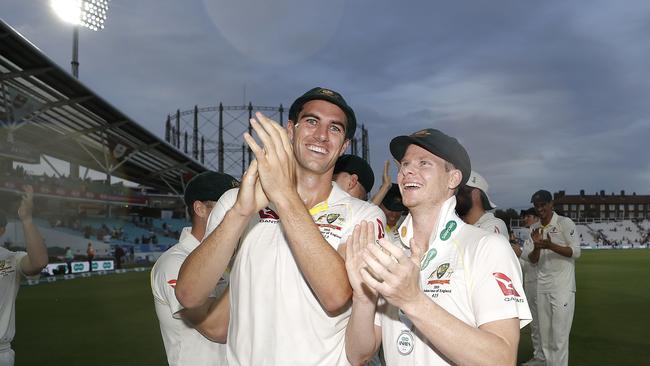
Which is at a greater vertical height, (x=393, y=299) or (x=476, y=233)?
(x=476, y=233)

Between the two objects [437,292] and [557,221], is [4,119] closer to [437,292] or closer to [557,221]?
[557,221]

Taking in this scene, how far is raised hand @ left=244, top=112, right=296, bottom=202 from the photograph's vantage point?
77.6 inches

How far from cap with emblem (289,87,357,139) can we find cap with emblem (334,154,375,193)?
2.66 metres

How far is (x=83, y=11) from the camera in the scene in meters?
24.2

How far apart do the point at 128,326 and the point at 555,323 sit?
8297 millimetres

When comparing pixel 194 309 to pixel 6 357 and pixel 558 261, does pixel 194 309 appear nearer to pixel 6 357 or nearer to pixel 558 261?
pixel 6 357

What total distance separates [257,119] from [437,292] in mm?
1078

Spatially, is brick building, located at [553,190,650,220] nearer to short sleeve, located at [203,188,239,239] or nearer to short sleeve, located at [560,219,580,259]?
short sleeve, located at [560,219,580,259]

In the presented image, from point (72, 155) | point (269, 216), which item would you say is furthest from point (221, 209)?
point (72, 155)

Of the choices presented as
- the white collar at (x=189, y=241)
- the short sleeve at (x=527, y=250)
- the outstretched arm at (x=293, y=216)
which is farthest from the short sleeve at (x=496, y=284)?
the short sleeve at (x=527, y=250)

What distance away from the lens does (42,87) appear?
18.6 metres

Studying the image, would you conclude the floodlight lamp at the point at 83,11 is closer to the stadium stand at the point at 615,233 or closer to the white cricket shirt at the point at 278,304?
the white cricket shirt at the point at 278,304

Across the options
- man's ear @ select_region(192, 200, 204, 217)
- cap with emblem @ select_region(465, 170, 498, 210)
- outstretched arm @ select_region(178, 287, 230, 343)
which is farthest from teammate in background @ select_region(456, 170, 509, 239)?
outstretched arm @ select_region(178, 287, 230, 343)

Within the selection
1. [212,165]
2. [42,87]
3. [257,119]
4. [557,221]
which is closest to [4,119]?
[42,87]
